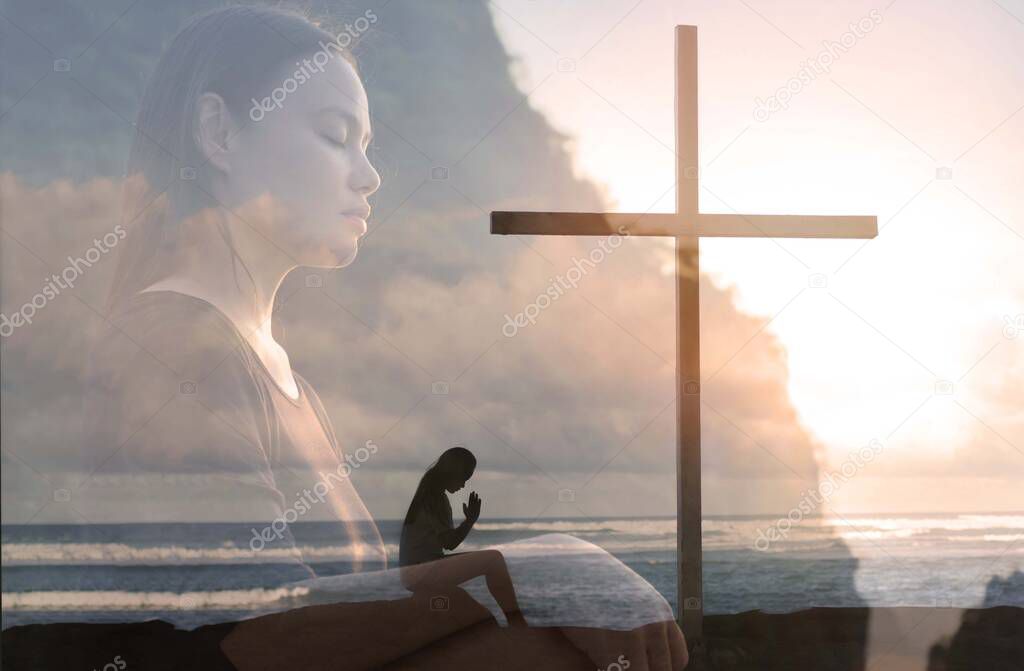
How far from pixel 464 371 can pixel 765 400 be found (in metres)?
1.54

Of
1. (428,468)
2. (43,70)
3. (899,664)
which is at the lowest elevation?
(899,664)

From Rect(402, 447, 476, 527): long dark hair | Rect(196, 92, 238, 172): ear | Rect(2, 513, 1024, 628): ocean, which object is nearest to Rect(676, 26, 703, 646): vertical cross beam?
Rect(2, 513, 1024, 628): ocean

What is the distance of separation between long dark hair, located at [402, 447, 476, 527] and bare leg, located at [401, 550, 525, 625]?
233mm

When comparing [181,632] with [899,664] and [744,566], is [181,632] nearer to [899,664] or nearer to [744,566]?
[744,566]

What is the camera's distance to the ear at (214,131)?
5266 mm

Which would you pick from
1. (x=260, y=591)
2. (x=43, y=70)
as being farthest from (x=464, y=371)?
(x=43, y=70)

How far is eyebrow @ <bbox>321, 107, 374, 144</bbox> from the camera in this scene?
17.6 ft

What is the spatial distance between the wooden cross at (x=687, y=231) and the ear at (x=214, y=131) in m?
1.25

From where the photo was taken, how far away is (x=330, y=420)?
17.4ft

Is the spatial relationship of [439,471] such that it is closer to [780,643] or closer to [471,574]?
[471,574]

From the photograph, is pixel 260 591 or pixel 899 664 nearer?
pixel 260 591
